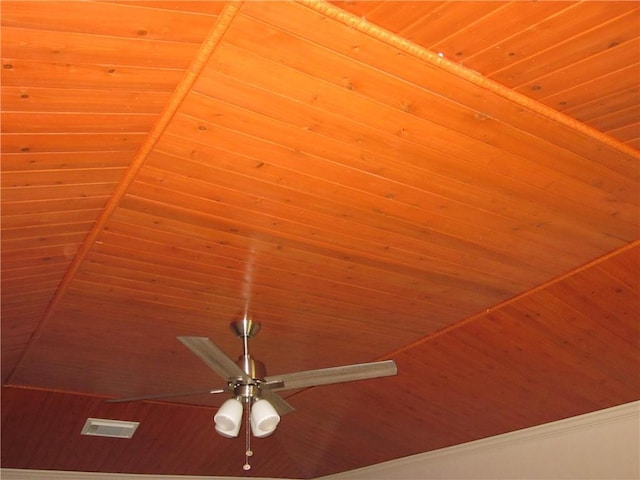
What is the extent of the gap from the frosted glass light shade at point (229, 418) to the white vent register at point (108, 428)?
2629 mm

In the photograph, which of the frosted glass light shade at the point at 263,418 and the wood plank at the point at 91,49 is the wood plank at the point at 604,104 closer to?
the wood plank at the point at 91,49

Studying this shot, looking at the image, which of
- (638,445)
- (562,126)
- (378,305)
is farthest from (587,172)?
(638,445)

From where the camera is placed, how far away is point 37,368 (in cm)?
461

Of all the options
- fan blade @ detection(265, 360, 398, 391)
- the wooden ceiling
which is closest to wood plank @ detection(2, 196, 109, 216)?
the wooden ceiling

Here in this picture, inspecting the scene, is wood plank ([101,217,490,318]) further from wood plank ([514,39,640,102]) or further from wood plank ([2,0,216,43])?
wood plank ([514,39,640,102])

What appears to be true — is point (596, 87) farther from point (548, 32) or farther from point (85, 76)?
point (85, 76)

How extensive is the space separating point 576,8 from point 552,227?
1.34 m

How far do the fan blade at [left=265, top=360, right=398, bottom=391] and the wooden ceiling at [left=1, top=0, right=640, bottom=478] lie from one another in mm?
445

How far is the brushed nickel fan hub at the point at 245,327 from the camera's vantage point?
3986 millimetres

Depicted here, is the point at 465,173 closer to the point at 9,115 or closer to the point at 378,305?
the point at 378,305

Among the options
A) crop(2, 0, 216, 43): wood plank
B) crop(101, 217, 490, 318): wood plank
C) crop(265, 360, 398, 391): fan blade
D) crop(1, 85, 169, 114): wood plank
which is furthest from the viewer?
crop(265, 360, 398, 391): fan blade

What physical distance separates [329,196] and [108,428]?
3694 millimetres

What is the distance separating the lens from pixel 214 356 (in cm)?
331

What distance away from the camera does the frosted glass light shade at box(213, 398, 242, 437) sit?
3213mm
